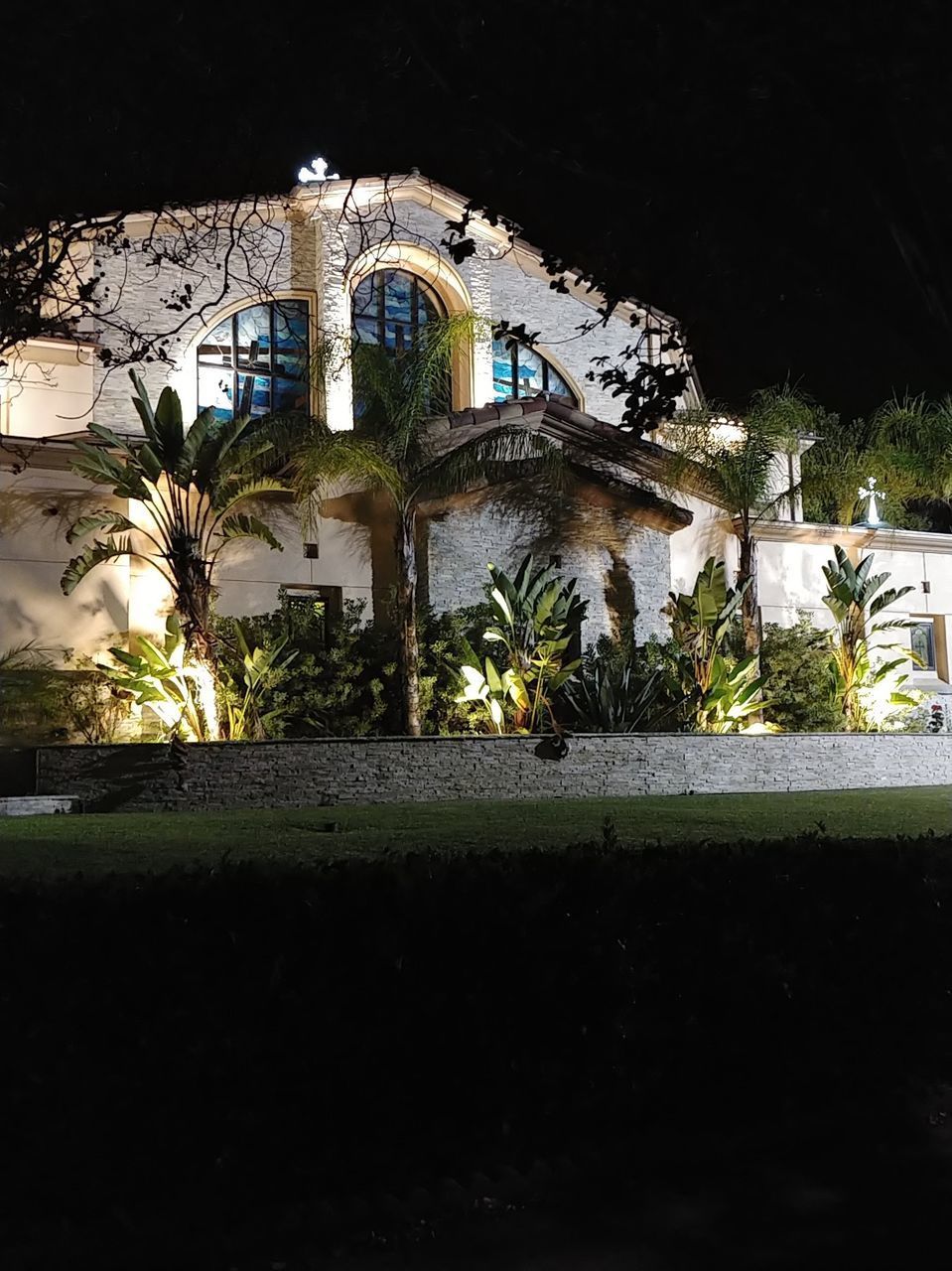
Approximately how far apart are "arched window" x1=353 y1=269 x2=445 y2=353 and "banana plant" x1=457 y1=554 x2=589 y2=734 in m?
7.43

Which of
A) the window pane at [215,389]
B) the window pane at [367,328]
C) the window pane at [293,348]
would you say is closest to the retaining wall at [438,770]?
the window pane at [215,389]

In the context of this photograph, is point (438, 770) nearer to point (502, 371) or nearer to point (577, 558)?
point (577, 558)

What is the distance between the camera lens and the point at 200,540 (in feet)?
59.3

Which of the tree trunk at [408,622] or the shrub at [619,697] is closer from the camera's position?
the tree trunk at [408,622]

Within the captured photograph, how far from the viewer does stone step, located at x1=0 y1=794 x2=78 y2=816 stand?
14.6 m

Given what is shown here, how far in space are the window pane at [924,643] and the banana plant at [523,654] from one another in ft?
40.3

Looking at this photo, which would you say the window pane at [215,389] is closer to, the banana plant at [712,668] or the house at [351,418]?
the house at [351,418]

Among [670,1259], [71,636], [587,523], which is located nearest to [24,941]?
[670,1259]

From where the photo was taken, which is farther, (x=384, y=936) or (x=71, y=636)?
(x=71, y=636)

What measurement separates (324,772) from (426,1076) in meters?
11.6

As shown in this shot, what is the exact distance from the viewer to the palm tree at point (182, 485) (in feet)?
56.7

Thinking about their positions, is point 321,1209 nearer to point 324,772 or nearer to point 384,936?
point 384,936

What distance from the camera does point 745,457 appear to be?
891 inches

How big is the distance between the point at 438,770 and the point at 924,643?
1724cm
